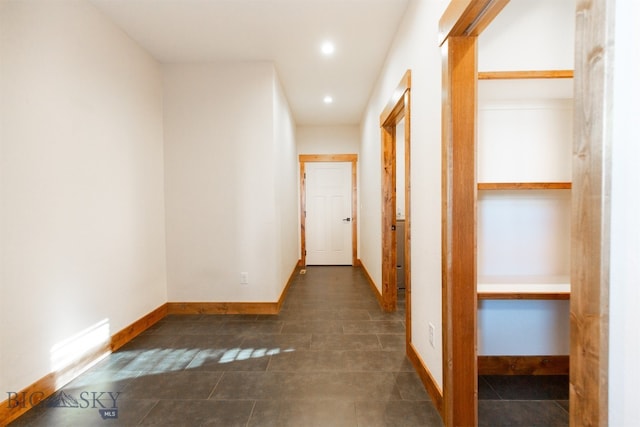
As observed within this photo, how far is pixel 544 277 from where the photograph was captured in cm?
179

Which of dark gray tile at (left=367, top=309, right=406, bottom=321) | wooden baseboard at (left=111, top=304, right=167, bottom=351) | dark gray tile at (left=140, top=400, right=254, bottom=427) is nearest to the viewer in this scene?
dark gray tile at (left=140, top=400, right=254, bottom=427)

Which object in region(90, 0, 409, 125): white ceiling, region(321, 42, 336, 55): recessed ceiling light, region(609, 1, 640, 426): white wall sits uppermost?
region(90, 0, 409, 125): white ceiling

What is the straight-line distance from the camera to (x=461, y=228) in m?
1.37

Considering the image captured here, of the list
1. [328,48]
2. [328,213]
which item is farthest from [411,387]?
[328,213]

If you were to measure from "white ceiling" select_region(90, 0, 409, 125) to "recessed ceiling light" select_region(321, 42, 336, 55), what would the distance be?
0.17ft

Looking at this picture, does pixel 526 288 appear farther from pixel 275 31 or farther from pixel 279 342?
pixel 275 31

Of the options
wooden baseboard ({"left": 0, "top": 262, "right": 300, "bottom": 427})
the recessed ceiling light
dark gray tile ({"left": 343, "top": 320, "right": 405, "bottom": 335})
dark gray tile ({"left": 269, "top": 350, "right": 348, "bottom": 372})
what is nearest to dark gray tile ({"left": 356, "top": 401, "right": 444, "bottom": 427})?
dark gray tile ({"left": 269, "top": 350, "right": 348, "bottom": 372})

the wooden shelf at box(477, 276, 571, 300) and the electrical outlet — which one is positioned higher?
the wooden shelf at box(477, 276, 571, 300)

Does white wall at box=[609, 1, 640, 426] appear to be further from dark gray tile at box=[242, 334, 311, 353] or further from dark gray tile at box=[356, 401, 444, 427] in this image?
dark gray tile at box=[242, 334, 311, 353]

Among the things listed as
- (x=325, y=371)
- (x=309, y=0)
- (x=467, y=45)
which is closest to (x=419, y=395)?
(x=325, y=371)

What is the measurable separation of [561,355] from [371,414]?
4.46 ft

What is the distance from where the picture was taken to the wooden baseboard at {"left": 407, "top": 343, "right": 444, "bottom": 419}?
1.50 meters

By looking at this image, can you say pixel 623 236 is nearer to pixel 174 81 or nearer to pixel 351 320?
pixel 351 320

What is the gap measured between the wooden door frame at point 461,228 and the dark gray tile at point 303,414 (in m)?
0.51
